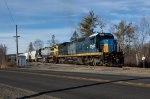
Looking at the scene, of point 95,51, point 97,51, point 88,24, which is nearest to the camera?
point 97,51

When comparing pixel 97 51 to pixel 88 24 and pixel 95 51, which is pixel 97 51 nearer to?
pixel 95 51

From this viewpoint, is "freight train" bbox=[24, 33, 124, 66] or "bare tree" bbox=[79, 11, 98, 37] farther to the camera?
"bare tree" bbox=[79, 11, 98, 37]

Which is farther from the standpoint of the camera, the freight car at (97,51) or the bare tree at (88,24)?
the bare tree at (88,24)

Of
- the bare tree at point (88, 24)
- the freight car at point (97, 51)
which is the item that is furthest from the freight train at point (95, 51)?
the bare tree at point (88, 24)

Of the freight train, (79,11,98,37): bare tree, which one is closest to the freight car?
the freight train

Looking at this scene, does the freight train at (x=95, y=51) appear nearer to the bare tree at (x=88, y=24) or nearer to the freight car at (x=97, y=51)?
the freight car at (x=97, y=51)

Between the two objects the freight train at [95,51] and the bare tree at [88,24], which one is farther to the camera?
the bare tree at [88,24]

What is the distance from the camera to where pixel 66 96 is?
14305mm

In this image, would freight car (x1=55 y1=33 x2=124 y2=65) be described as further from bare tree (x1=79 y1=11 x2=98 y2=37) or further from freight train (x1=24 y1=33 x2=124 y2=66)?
bare tree (x1=79 y1=11 x2=98 y2=37)

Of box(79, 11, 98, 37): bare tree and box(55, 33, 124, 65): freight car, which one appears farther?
box(79, 11, 98, 37): bare tree

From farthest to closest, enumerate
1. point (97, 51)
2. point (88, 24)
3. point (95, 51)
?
1. point (88, 24)
2. point (95, 51)
3. point (97, 51)

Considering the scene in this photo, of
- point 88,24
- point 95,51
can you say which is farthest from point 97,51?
point 88,24

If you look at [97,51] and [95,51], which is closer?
[97,51]

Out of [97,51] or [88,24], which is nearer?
[97,51]
